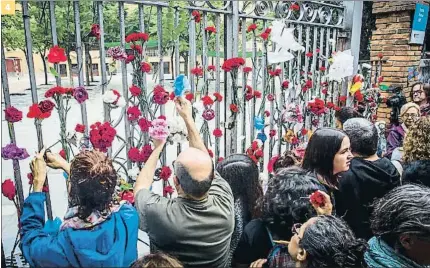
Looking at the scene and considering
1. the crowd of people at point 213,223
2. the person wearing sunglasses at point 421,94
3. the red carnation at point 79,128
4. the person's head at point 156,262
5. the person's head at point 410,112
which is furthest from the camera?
the person wearing sunglasses at point 421,94

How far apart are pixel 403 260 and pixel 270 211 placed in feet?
1.68

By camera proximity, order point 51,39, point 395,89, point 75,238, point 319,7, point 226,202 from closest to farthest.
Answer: point 75,238 < point 226,202 < point 51,39 < point 319,7 < point 395,89

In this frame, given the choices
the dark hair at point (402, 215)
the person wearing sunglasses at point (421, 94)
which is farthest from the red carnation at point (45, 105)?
the person wearing sunglasses at point (421, 94)

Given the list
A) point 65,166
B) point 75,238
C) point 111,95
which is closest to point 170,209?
point 75,238

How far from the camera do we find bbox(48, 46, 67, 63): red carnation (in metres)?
1.80

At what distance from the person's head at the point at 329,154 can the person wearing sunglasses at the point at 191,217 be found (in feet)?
2.12

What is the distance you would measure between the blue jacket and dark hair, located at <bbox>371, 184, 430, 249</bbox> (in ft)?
3.16

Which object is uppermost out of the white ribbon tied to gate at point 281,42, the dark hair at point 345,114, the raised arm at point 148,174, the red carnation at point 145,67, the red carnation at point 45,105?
the white ribbon tied to gate at point 281,42

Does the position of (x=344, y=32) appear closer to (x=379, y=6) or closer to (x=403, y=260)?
(x=379, y=6)

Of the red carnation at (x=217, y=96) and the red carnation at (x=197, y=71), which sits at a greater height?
the red carnation at (x=197, y=71)

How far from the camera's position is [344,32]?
3.93m

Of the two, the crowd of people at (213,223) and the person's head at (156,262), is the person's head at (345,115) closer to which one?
the crowd of people at (213,223)

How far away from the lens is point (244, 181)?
6.05ft

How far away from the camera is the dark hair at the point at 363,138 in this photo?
220 centimetres
